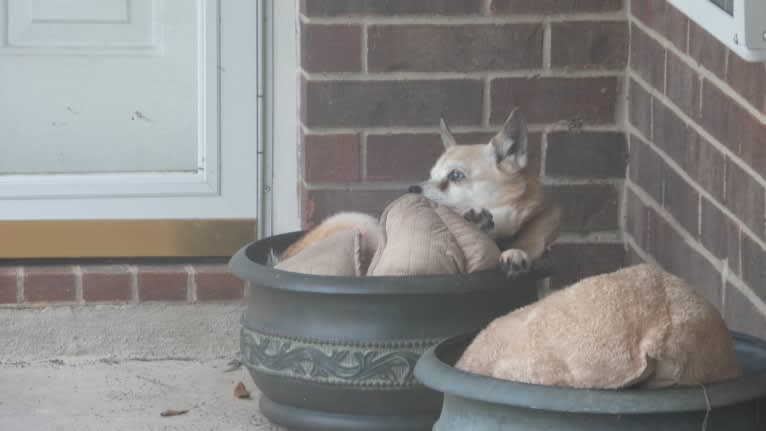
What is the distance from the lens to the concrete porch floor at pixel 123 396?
3.31 m

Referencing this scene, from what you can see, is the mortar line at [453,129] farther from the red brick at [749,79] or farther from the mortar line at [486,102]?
the red brick at [749,79]

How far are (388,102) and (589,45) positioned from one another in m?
0.55

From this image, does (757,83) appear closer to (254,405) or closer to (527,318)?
(527,318)

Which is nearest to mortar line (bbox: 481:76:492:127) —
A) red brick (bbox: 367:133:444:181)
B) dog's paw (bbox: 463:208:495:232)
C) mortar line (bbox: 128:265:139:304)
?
red brick (bbox: 367:133:444:181)

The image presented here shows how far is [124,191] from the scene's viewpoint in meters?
3.86

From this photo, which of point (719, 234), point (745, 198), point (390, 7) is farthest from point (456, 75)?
point (745, 198)

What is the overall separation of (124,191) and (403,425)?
1.24 meters

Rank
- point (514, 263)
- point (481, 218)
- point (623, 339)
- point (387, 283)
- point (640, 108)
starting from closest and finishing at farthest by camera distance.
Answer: point (623, 339), point (387, 283), point (514, 263), point (481, 218), point (640, 108)

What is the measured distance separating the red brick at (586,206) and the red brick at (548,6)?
47 cm

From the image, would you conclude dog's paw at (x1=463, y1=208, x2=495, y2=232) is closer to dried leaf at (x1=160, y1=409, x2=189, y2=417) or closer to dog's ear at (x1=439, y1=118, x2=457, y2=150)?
dog's ear at (x1=439, y1=118, x2=457, y2=150)

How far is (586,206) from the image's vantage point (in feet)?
12.3

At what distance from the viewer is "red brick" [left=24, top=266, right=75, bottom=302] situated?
12.5ft

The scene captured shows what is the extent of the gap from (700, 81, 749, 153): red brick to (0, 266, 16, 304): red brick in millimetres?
1905

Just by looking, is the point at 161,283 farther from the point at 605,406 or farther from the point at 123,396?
the point at 605,406
